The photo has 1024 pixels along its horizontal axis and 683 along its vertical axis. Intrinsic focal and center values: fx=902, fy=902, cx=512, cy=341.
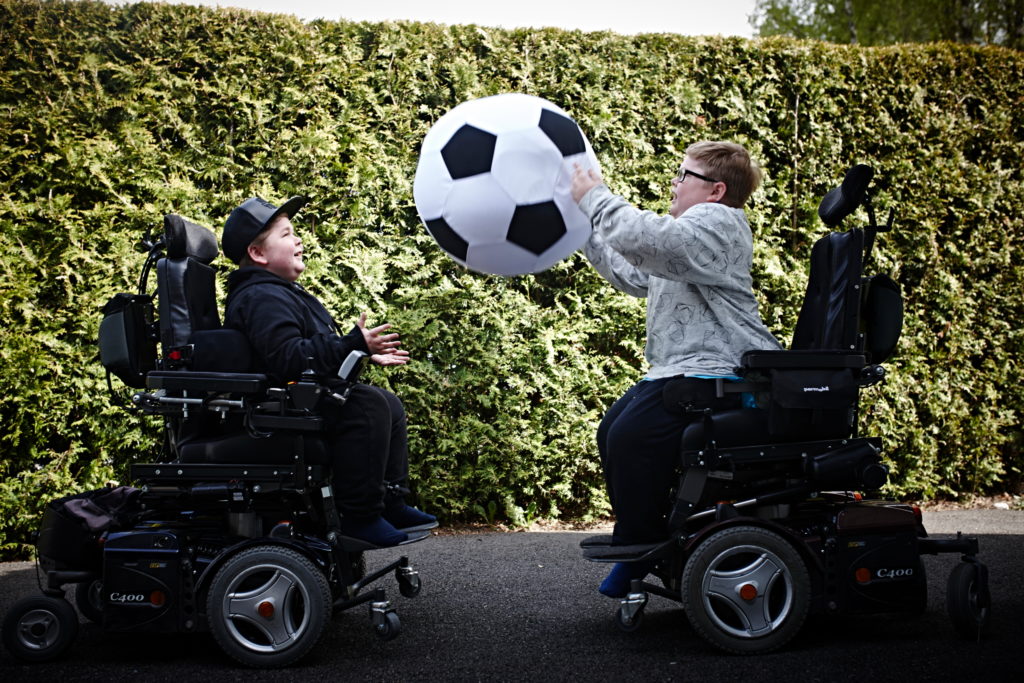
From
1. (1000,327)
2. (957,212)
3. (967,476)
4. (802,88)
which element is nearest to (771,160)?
(802,88)

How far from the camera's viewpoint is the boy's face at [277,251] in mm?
3410

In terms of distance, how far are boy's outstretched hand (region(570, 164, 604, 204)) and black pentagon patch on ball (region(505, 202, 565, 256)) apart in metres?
0.09

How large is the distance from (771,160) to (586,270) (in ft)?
4.92

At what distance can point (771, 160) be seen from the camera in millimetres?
5793

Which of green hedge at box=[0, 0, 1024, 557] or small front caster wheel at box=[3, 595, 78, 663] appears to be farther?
green hedge at box=[0, 0, 1024, 557]

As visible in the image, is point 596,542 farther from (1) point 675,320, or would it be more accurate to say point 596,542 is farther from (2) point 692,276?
(2) point 692,276

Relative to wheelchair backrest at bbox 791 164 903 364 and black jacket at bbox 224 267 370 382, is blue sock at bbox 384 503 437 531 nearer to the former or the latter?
black jacket at bbox 224 267 370 382

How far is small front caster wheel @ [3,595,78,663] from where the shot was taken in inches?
113

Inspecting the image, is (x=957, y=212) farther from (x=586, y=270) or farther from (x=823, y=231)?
(x=586, y=270)

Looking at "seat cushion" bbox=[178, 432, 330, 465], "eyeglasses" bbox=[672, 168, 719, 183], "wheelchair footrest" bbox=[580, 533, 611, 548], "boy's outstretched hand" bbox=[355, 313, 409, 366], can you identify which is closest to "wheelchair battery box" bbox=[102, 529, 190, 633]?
"seat cushion" bbox=[178, 432, 330, 465]

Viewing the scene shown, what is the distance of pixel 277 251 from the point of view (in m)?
3.41

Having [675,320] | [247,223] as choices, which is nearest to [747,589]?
[675,320]

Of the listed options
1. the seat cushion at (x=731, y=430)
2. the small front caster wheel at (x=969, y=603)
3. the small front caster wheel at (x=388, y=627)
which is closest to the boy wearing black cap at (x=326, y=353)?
the small front caster wheel at (x=388, y=627)

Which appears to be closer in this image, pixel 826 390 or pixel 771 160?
pixel 826 390
